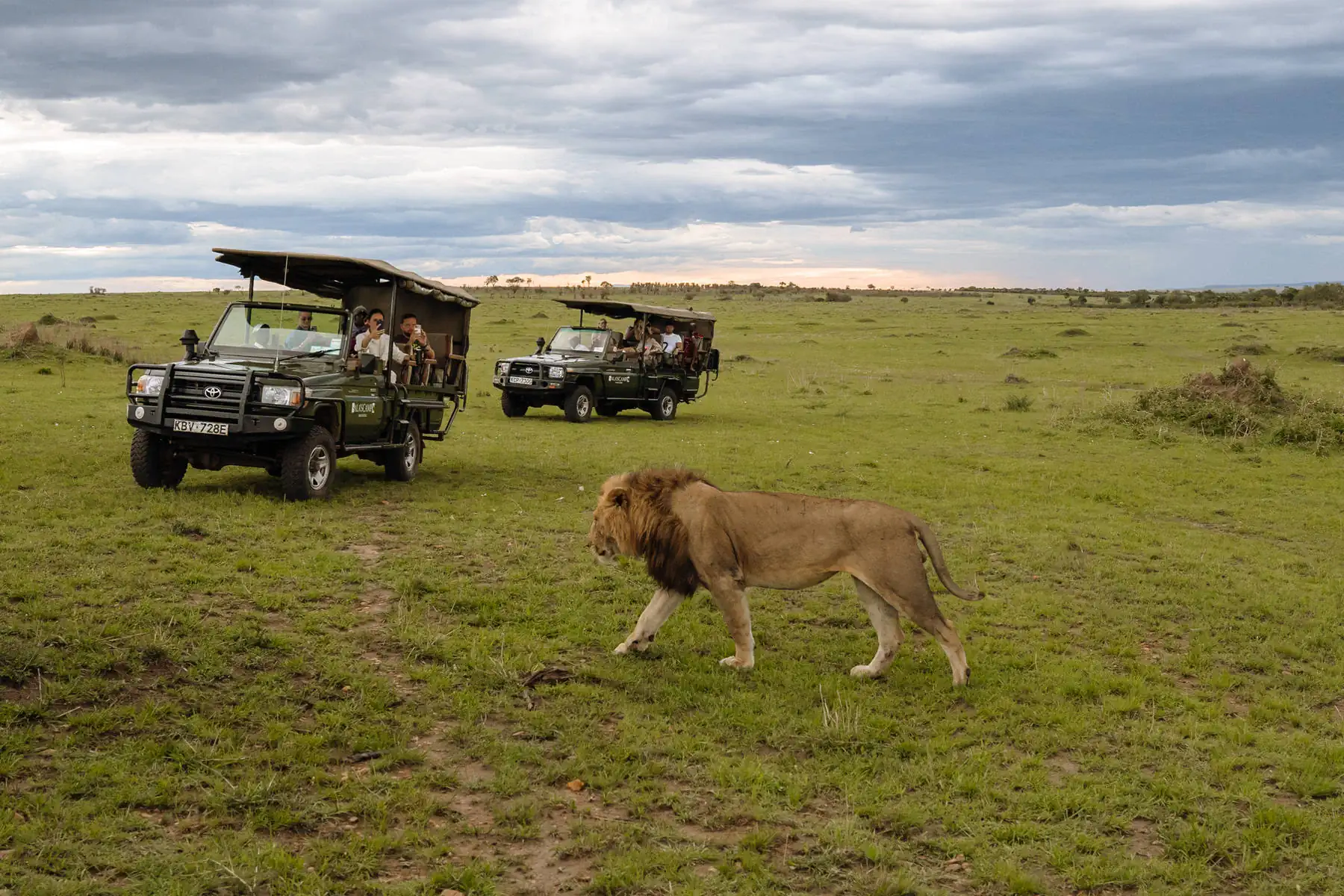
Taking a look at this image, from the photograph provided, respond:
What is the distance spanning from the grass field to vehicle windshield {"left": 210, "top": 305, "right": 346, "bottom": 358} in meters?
1.59

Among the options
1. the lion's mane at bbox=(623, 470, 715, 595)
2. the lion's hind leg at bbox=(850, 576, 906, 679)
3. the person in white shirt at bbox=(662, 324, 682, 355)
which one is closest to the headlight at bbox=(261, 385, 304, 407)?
the lion's mane at bbox=(623, 470, 715, 595)

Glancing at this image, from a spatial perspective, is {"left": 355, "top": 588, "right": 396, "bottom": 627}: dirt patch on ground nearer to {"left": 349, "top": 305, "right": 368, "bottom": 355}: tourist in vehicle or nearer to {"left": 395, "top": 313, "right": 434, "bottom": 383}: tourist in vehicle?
{"left": 349, "top": 305, "right": 368, "bottom": 355}: tourist in vehicle

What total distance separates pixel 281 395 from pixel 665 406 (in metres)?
13.0

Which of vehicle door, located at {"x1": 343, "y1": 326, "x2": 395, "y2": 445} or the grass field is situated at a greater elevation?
vehicle door, located at {"x1": 343, "y1": 326, "x2": 395, "y2": 445}

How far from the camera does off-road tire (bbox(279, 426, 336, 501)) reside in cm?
1177

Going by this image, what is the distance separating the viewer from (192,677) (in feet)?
21.3

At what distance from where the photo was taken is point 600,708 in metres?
6.62

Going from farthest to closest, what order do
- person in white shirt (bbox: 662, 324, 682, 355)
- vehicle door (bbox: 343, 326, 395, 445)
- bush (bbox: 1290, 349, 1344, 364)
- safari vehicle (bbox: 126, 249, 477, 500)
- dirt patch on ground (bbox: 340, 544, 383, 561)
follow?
bush (bbox: 1290, 349, 1344, 364)
person in white shirt (bbox: 662, 324, 682, 355)
vehicle door (bbox: 343, 326, 395, 445)
safari vehicle (bbox: 126, 249, 477, 500)
dirt patch on ground (bbox: 340, 544, 383, 561)

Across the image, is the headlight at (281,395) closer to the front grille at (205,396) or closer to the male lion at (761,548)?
the front grille at (205,396)

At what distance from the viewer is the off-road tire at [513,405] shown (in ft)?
74.6

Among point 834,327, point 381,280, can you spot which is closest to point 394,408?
point 381,280

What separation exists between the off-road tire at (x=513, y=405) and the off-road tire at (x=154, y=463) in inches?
420

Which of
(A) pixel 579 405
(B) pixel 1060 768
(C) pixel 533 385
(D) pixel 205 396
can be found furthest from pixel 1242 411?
(D) pixel 205 396

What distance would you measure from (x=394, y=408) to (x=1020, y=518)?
747cm
